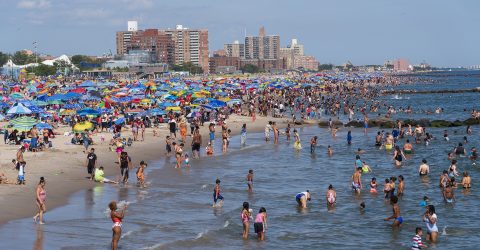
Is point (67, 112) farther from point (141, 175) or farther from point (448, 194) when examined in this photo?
point (448, 194)

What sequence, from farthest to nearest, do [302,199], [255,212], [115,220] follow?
[302,199] → [255,212] → [115,220]

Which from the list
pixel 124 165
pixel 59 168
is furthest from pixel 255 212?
pixel 59 168

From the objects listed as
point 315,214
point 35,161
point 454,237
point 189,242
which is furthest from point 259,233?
point 35,161

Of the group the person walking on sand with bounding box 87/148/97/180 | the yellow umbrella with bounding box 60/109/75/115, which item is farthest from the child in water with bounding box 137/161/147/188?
the yellow umbrella with bounding box 60/109/75/115

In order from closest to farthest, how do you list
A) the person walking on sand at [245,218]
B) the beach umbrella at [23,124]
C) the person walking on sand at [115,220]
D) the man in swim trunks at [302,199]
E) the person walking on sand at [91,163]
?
the person walking on sand at [115,220]
the person walking on sand at [245,218]
the man in swim trunks at [302,199]
the person walking on sand at [91,163]
the beach umbrella at [23,124]

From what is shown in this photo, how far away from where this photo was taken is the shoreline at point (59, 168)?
1883 cm

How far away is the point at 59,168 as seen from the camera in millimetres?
25062

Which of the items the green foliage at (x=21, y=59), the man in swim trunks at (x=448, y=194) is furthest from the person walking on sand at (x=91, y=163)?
the green foliage at (x=21, y=59)

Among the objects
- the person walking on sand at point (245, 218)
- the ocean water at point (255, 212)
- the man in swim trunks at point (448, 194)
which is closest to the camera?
the ocean water at point (255, 212)

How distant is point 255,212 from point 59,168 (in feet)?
29.0

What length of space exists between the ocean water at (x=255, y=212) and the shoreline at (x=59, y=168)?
0.59 metres

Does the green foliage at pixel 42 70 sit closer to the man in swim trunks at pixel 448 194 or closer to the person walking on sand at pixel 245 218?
the man in swim trunks at pixel 448 194

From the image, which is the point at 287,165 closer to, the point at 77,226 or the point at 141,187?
the point at 141,187

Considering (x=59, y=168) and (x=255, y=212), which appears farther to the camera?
(x=59, y=168)
